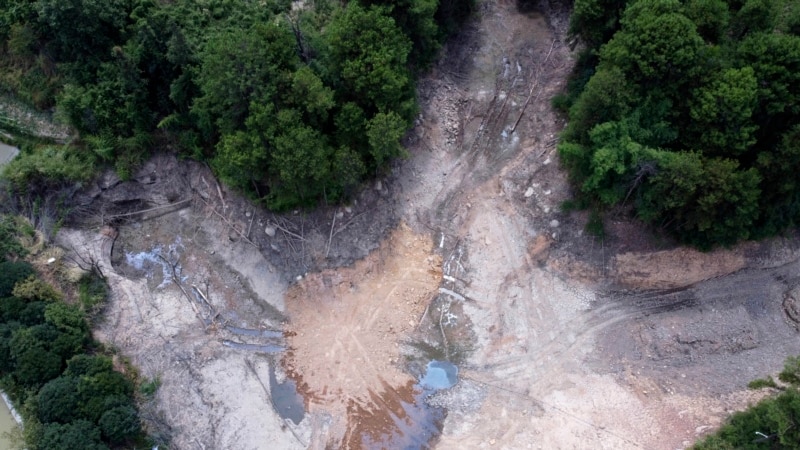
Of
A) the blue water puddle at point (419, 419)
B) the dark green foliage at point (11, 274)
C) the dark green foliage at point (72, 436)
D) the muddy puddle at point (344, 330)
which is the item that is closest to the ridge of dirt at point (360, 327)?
the muddy puddle at point (344, 330)

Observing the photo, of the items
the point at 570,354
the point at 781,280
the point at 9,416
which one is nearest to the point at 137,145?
the point at 9,416

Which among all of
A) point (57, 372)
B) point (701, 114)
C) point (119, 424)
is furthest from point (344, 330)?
point (701, 114)

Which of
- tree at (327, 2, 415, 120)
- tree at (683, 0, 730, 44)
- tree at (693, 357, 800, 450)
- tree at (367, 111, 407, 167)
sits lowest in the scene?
tree at (693, 357, 800, 450)

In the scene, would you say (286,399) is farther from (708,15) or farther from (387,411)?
(708,15)

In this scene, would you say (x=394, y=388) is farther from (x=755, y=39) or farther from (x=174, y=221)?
(x=755, y=39)

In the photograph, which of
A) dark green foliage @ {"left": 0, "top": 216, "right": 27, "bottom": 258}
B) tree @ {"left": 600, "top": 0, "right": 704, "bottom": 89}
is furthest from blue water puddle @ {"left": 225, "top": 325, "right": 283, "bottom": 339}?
tree @ {"left": 600, "top": 0, "right": 704, "bottom": 89}

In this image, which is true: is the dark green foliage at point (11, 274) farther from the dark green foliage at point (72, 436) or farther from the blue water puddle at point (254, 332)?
the blue water puddle at point (254, 332)

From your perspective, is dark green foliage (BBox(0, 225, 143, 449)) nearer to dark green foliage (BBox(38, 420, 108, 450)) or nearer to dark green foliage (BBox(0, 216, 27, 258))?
dark green foliage (BBox(38, 420, 108, 450))
